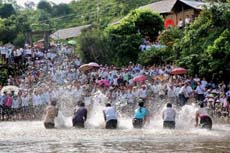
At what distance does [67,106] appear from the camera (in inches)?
1104

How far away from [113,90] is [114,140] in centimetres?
971

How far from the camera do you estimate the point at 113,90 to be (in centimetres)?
2752

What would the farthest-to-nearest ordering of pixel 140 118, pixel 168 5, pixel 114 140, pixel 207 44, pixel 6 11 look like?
pixel 6 11, pixel 168 5, pixel 207 44, pixel 140 118, pixel 114 140

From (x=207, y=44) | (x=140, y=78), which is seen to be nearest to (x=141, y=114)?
(x=140, y=78)

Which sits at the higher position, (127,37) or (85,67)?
(127,37)

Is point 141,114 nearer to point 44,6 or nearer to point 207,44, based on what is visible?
point 207,44

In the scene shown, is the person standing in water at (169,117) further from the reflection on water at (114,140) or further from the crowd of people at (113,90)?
the crowd of people at (113,90)

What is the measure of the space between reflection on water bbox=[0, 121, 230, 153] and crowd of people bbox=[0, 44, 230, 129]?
14.6 ft

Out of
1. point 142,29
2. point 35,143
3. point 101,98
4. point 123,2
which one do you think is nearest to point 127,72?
point 101,98

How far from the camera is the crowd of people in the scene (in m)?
26.4

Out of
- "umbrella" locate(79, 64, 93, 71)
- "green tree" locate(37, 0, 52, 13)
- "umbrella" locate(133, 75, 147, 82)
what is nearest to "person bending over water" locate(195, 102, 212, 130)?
"umbrella" locate(133, 75, 147, 82)

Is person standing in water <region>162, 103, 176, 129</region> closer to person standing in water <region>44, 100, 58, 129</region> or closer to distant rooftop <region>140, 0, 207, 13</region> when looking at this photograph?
person standing in water <region>44, 100, 58, 129</region>

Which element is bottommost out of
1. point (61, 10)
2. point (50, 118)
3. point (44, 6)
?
point (50, 118)

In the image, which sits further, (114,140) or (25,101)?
(25,101)
